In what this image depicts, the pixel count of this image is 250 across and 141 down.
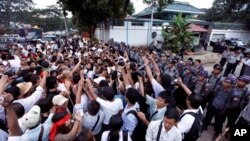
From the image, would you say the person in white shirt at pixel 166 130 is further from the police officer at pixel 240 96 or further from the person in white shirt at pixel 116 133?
the police officer at pixel 240 96

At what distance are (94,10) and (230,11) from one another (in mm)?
25587

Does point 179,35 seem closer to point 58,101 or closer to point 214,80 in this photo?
point 214,80

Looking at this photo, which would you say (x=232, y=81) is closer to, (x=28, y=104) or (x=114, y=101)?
(x=114, y=101)

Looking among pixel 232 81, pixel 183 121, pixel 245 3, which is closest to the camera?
pixel 183 121

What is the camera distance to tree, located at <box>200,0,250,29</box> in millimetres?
33562

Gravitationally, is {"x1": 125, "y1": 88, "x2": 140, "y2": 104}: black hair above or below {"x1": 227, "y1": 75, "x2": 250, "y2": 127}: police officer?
above

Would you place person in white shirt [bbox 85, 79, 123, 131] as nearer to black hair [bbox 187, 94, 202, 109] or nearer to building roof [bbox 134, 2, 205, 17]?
black hair [bbox 187, 94, 202, 109]

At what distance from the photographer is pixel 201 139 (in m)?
5.45

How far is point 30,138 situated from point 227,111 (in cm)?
410

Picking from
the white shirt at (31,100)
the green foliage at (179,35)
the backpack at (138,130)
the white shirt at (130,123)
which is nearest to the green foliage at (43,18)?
the green foliage at (179,35)

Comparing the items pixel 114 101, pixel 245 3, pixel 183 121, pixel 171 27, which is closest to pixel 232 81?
pixel 183 121

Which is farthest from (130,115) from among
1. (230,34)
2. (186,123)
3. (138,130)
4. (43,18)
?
(43,18)

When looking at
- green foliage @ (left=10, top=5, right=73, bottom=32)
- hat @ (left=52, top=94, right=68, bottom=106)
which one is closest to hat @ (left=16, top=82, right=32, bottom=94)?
hat @ (left=52, top=94, right=68, bottom=106)

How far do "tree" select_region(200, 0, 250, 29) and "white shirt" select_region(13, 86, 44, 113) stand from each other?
3432 centimetres
